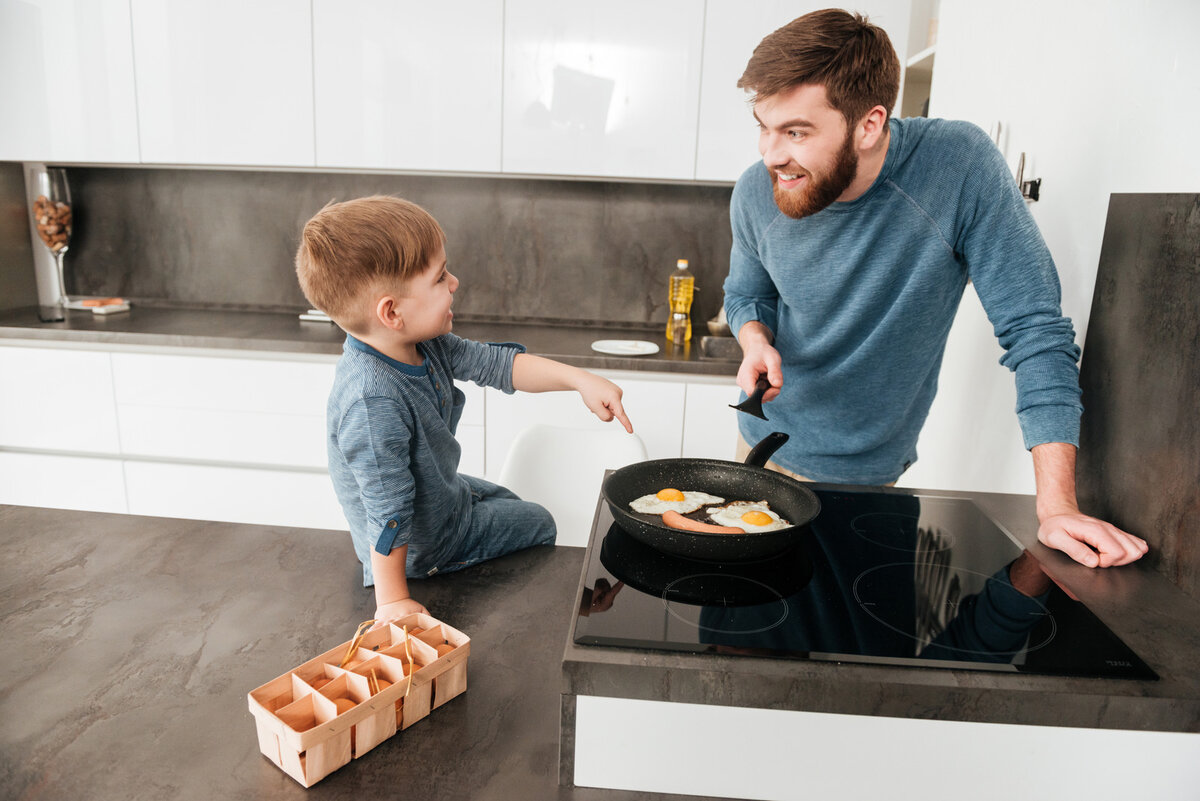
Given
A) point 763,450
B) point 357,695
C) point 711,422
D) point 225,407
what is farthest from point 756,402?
point 225,407

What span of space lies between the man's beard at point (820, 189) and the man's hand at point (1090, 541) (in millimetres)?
653

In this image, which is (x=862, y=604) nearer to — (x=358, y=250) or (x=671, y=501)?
(x=671, y=501)

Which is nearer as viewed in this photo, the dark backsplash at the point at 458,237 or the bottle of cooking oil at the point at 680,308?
the bottle of cooking oil at the point at 680,308

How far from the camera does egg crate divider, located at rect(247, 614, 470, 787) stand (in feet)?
2.42

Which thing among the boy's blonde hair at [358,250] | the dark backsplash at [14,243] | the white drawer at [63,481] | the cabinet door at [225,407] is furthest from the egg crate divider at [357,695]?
the dark backsplash at [14,243]

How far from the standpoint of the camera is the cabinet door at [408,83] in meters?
2.54

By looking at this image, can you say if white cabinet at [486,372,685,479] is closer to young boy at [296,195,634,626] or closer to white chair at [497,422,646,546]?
white chair at [497,422,646,546]

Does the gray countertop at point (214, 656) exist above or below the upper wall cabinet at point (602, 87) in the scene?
below

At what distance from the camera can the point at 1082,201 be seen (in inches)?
55.9

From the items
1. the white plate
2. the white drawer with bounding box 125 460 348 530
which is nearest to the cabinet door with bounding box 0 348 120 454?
the white drawer with bounding box 125 460 348 530

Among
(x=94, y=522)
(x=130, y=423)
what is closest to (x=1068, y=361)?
(x=94, y=522)

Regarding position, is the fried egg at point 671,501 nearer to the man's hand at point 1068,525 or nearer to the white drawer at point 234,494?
the man's hand at point 1068,525

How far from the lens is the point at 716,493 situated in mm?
1193

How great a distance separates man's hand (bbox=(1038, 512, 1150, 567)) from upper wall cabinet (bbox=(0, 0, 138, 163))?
2943mm
